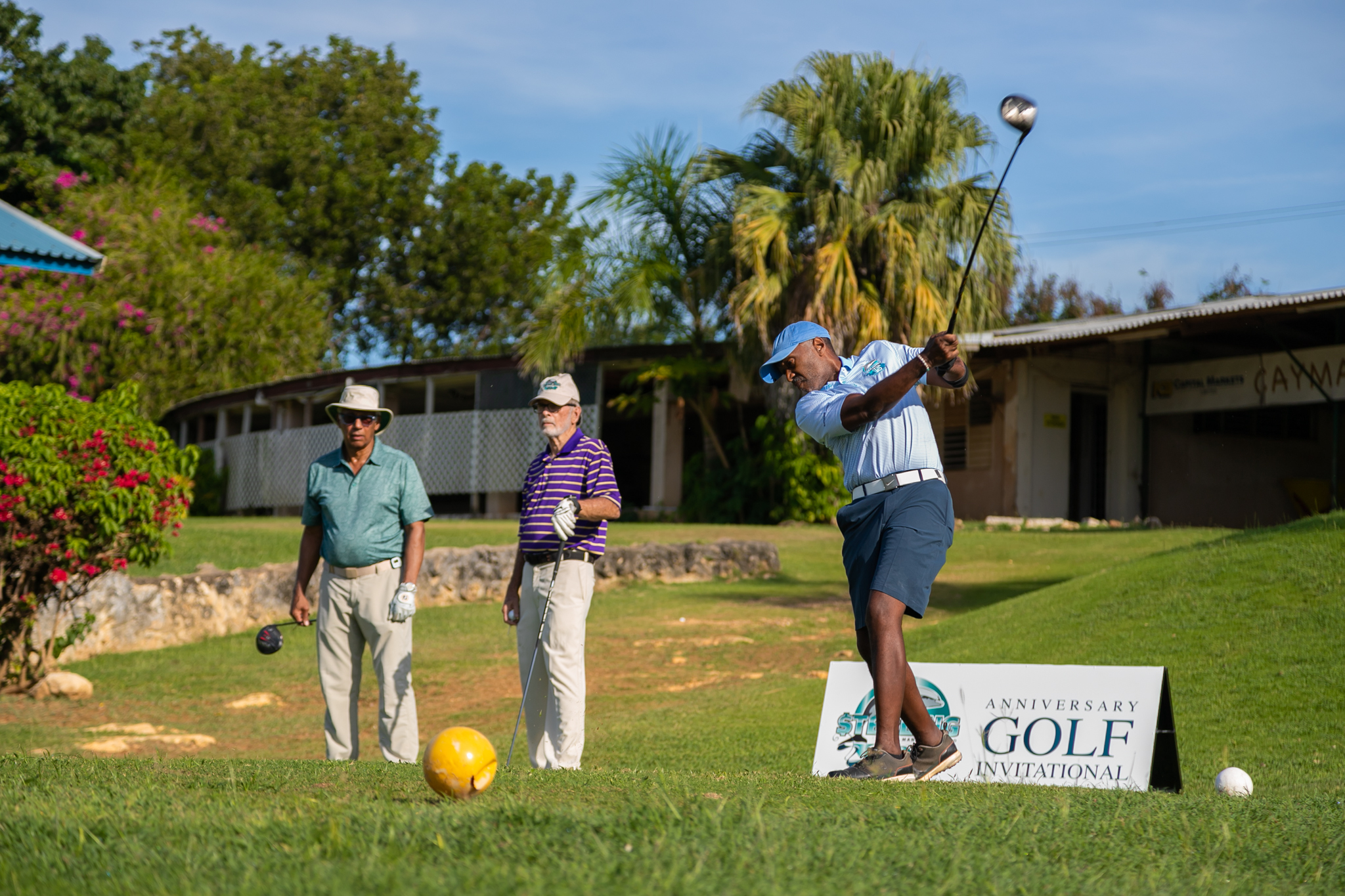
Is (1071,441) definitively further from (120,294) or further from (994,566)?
(120,294)

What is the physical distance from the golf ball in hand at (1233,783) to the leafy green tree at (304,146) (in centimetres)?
3363

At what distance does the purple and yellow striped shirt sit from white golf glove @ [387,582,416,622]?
24.6 inches

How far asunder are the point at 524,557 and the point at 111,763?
6.68 feet

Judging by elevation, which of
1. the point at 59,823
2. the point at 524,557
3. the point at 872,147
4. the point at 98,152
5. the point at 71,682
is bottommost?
the point at 71,682

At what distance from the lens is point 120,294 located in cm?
2800

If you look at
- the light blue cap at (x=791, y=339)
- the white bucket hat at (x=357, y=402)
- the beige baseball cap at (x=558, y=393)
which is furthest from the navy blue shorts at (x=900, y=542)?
the white bucket hat at (x=357, y=402)

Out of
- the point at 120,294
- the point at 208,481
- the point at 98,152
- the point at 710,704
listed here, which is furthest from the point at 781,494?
the point at 98,152

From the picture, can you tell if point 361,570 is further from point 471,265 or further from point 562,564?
point 471,265

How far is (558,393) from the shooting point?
629cm

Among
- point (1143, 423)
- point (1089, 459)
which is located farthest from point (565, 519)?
point (1089, 459)

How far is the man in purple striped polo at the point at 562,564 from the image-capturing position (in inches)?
232

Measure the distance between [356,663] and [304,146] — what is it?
32.5 meters

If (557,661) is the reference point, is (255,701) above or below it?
below

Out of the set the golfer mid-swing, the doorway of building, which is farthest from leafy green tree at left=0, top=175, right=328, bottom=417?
the golfer mid-swing
